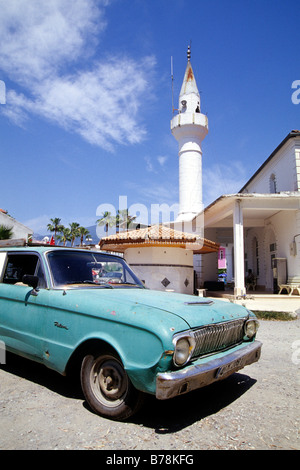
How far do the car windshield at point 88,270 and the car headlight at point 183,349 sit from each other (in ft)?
4.82

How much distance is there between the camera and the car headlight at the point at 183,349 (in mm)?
2461

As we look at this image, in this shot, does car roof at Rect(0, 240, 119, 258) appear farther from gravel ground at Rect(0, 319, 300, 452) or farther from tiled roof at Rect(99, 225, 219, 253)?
tiled roof at Rect(99, 225, 219, 253)

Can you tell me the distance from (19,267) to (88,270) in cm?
94

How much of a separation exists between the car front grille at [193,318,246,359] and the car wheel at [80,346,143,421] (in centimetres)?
63

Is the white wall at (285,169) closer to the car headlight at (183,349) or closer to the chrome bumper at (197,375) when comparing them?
the chrome bumper at (197,375)

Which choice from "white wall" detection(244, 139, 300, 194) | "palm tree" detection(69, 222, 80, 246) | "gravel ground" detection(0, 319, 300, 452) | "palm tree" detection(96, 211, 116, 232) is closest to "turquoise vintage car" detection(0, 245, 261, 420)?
"gravel ground" detection(0, 319, 300, 452)

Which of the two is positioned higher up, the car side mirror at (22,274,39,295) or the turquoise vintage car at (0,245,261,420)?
the car side mirror at (22,274,39,295)

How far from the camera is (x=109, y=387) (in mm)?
2777

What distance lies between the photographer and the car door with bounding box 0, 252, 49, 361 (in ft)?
11.1

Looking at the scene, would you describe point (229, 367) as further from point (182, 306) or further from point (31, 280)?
point (31, 280)

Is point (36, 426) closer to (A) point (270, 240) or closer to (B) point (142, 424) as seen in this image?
(B) point (142, 424)

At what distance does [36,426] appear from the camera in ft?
8.61
